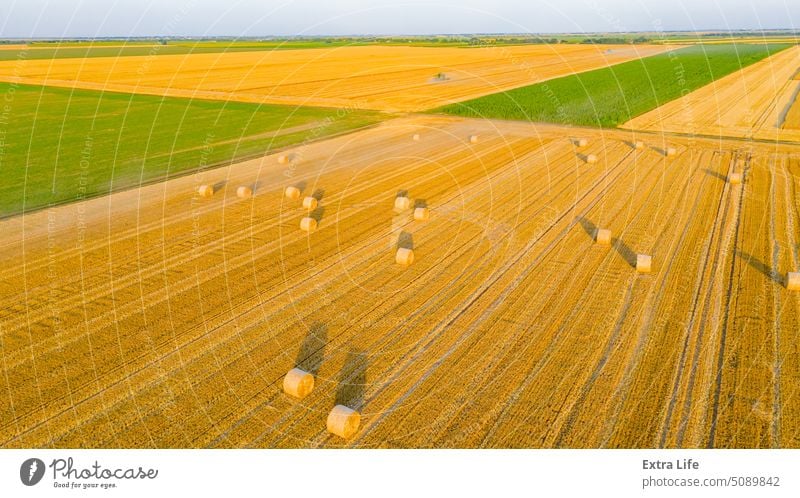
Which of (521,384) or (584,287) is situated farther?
(584,287)

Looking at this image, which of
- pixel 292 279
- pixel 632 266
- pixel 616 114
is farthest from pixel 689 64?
pixel 292 279

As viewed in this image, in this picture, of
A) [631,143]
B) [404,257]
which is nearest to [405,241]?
[404,257]

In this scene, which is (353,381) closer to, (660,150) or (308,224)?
(308,224)

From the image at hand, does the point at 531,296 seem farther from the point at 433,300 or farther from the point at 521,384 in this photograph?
the point at 521,384

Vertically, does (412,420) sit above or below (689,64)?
below

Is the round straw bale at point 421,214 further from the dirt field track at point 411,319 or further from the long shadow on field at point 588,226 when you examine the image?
the long shadow on field at point 588,226

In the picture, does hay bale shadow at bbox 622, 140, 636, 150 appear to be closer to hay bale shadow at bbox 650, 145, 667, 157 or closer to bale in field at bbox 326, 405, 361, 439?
hay bale shadow at bbox 650, 145, 667, 157

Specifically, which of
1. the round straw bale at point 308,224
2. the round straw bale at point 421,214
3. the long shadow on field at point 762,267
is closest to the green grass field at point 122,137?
the round straw bale at point 308,224

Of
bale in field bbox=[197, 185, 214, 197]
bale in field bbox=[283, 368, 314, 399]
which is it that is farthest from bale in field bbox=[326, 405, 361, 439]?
bale in field bbox=[197, 185, 214, 197]
